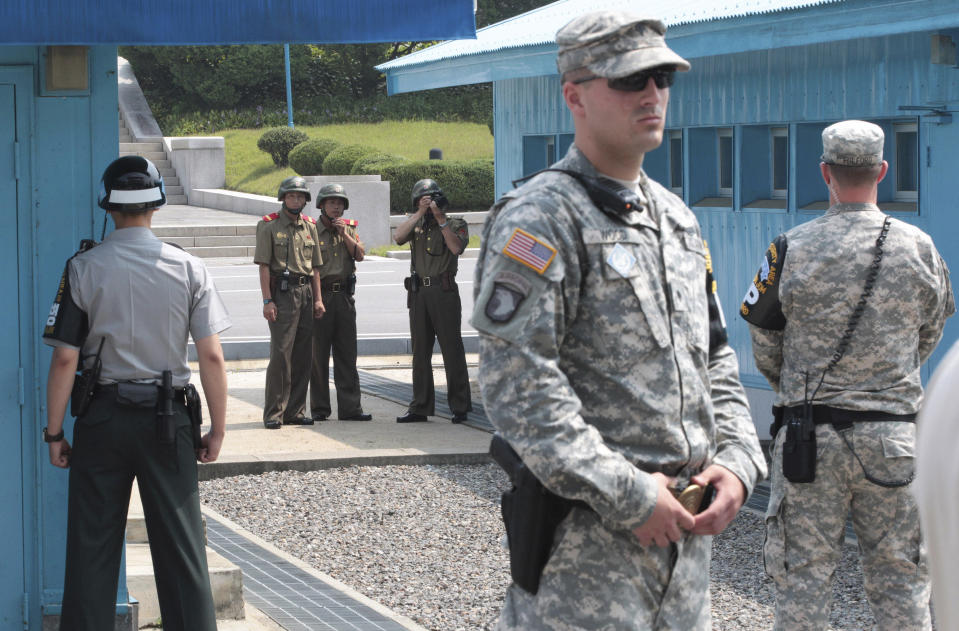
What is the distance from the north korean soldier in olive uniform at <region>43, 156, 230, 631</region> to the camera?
4699 mm

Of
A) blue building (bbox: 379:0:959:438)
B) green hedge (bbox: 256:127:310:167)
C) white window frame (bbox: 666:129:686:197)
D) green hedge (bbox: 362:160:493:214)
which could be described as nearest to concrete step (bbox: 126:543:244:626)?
blue building (bbox: 379:0:959:438)

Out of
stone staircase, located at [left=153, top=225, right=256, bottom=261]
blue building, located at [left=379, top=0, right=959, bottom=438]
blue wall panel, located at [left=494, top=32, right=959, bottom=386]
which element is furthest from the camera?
stone staircase, located at [left=153, top=225, right=256, bottom=261]

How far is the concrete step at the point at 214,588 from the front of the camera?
567cm

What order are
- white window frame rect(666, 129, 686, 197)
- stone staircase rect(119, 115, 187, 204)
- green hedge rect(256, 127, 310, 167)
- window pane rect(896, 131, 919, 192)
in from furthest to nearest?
1. green hedge rect(256, 127, 310, 167)
2. stone staircase rect(119, 115, 187, 204)
3. white window frame rect(666, 129, 686, 197)
4. window pane rect(896, 131, 919, 192)

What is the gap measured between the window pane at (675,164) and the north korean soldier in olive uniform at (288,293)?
9.46 feet

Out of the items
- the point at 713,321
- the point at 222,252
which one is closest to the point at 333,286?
the point at 713,321

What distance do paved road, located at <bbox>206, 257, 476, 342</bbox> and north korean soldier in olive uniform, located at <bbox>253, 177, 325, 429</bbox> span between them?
421cm

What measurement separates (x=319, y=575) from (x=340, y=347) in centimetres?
475

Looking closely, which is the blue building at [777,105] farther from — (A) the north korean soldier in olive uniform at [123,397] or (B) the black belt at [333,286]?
(A) the north korean soldier in olive uniform at [123,397]

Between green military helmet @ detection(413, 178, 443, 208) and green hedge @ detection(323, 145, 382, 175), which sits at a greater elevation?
green hedge @ detection(323, 145, 382, 175)

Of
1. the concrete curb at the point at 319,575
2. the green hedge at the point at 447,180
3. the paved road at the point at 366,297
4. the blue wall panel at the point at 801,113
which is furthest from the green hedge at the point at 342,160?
the concrete curb at the point at 319,575

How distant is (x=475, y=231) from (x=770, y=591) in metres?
25.9

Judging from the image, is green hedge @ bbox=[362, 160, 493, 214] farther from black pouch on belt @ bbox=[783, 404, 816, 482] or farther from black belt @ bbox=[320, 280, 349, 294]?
black pouch on belt @ bbox=[783, 404, 816, 482]

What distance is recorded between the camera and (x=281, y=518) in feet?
27.7
